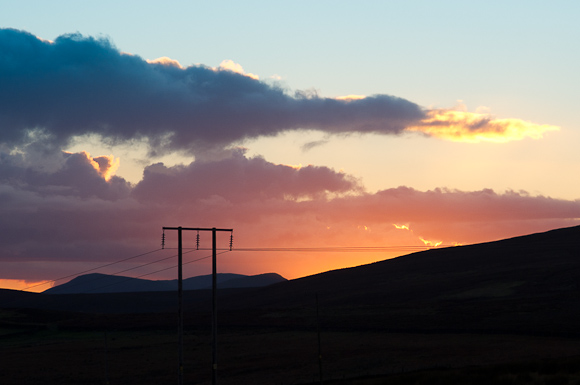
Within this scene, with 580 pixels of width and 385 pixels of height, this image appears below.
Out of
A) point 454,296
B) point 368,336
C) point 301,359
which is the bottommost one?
point 301,359

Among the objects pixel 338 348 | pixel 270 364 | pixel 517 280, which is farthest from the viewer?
pixel 517 280

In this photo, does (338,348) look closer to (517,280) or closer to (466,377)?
(466,377)

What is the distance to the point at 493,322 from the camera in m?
102

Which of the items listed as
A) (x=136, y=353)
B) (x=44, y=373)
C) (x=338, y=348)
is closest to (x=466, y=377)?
(x=338, y=348)

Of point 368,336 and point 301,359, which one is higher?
point 368,336

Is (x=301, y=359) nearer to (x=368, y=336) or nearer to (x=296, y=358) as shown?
(x=296, y=358)

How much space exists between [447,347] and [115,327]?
69079mm

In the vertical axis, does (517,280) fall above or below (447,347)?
above

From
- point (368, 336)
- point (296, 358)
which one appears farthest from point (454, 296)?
point (296, 358)

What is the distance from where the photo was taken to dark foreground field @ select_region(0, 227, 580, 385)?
220ft

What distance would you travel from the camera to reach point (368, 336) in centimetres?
9638

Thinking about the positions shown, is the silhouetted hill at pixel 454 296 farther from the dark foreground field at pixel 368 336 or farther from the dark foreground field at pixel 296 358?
the dark foreground field at pixel 296 358

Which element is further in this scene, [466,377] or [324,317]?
[324,317]

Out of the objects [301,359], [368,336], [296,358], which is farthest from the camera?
[368,336]
